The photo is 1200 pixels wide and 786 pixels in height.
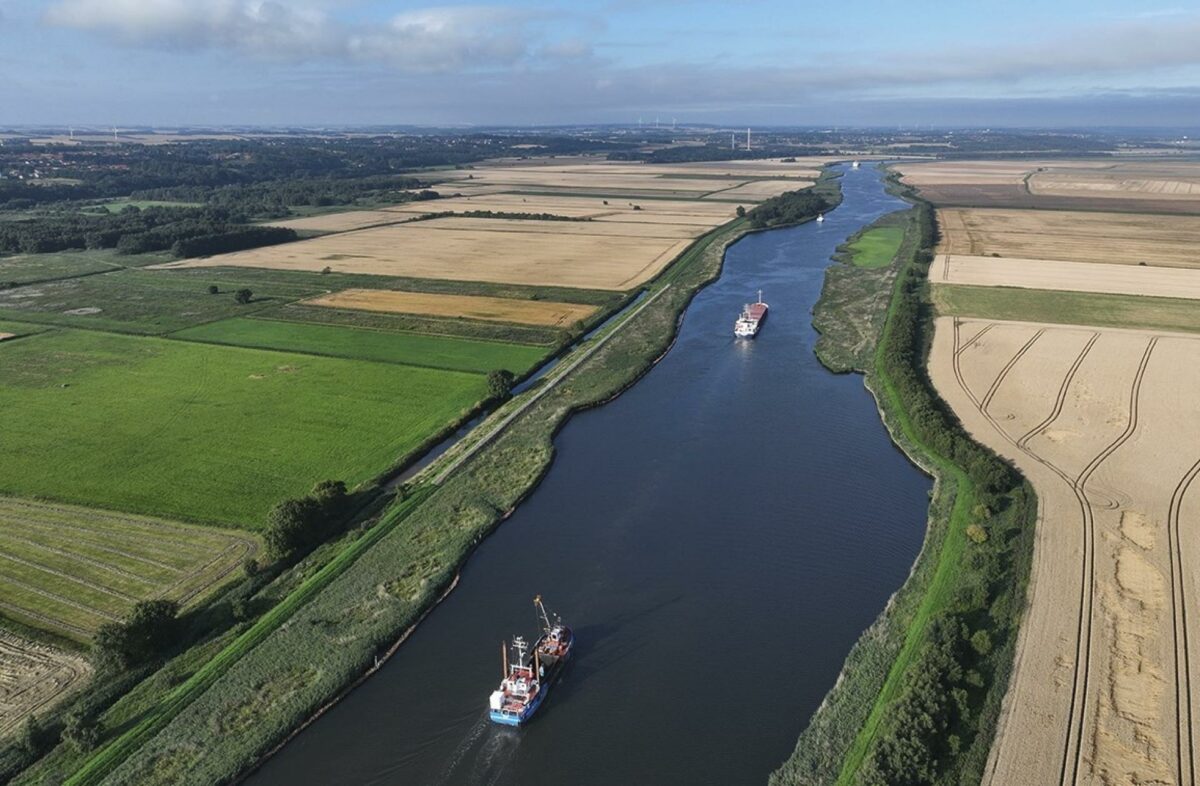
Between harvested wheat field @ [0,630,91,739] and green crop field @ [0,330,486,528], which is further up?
green crop field @ [0,330,486,528]

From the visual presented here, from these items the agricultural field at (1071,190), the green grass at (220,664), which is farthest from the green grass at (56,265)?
the agricultural field at (1071,190)

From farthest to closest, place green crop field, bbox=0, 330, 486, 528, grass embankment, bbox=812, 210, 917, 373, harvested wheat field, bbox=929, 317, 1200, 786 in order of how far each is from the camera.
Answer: grass embankment, bbox=812, 210, 917, 373, green crop field, bbox=0, 330, 486, 528, harvested wheat field, bbox=929, 317, 1200, 786

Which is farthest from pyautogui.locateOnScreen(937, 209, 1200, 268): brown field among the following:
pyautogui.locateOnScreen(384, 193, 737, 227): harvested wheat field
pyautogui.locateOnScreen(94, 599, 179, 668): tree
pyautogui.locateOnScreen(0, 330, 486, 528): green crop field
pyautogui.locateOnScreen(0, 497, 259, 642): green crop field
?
pyautogui.locateOnScreen(94, 599, 179, 668): tree

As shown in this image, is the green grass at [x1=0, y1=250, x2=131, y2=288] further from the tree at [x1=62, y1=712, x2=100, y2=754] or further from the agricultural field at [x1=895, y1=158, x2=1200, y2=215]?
the agricultural field at [x1=895, y1=158, x2=1200, y2=215]

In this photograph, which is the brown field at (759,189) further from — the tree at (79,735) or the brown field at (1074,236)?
the tree at (79,735)

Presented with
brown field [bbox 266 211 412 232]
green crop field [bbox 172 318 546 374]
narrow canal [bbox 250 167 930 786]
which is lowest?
narrow canal [bbox 250 167 930 786]

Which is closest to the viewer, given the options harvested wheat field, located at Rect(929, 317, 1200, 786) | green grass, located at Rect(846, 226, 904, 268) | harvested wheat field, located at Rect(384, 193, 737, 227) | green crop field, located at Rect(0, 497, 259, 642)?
harvested wheat field, located at Rect(929, 317, 1200, 786)

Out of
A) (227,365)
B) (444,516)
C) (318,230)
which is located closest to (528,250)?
(318,230)
